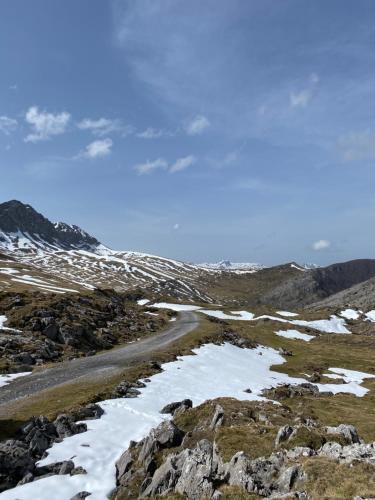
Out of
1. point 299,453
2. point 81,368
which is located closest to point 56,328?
point 81,368

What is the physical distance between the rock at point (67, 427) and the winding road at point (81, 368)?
9960mm

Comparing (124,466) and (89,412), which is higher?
(89,412)

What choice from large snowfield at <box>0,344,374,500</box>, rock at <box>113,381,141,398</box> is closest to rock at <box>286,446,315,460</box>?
large snowfield at <box>0,344,374,500</box>

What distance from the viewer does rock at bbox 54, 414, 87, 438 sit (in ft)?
98.0

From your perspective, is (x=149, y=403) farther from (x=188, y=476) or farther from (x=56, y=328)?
(x=56, y=328)

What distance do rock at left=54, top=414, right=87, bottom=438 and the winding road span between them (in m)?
9.96

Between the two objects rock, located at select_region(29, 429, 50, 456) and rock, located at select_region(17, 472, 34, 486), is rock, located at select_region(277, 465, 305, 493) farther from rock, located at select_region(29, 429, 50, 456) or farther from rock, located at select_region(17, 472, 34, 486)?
rock, located at select_region(29, 429, 50, 456)

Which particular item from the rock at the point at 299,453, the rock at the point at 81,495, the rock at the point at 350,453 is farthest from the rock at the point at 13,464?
the rock at the point at 350,453

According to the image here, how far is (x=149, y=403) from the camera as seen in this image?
40312 millimetres

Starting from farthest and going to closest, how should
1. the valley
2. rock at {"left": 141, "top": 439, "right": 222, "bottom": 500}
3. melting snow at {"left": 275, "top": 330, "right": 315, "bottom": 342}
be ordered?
melting snow at {"left": 275, "top": 330, "right": 315, "bottom": 342} → the valley → rock at {"left": 141, "top": 439, "right": 222, "bottom": 500}

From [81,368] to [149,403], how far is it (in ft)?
68.3

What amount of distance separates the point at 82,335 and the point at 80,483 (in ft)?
177

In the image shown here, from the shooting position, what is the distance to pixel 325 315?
191000 mm

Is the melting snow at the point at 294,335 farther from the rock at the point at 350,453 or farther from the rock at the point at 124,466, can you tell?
the rock at the point at 350,453
